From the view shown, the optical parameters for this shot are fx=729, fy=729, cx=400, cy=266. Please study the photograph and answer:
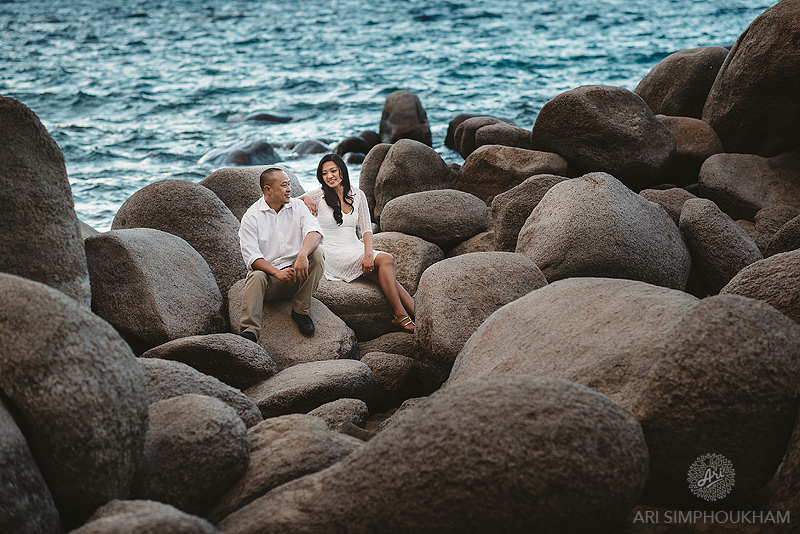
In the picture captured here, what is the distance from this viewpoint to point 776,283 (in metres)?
3.63

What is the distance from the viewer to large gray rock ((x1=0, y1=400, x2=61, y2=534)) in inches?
88.4

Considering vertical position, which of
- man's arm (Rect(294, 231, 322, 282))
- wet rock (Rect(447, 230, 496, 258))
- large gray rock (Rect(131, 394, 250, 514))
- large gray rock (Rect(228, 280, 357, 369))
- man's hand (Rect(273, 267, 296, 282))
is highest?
large gray rock (Rect(131, 394, 250, 514))

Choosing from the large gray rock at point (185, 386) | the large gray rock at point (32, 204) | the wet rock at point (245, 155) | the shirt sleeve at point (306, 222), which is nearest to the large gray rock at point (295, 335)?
the shirt sleeve at point (306, 222)

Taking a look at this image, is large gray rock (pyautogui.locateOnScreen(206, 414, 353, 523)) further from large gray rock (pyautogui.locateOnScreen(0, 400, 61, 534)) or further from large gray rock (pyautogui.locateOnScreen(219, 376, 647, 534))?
large gray rock (pyautogui.locateOnScreen(0, 400, 61, 534))

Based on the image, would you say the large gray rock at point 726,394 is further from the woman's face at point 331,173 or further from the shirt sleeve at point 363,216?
the woman's face at point 331,173

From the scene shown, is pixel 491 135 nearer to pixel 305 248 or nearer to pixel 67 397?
pixel 305 248

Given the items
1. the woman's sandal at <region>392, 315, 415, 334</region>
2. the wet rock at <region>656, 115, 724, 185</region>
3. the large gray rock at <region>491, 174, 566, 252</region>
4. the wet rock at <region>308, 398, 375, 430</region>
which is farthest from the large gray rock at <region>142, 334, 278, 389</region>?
the wet rock at <region>656, 115, 724, 185</region>

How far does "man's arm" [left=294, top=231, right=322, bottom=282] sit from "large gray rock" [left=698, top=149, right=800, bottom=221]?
4.33 m

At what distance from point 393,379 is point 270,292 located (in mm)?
1154

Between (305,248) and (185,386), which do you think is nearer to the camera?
(185,386)

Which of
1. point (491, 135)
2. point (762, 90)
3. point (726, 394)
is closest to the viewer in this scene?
point (726, 394)

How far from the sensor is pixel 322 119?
1758cm

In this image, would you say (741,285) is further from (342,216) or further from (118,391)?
(342,216)

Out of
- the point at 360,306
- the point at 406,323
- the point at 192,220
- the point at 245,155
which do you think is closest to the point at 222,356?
the point at 360,306
